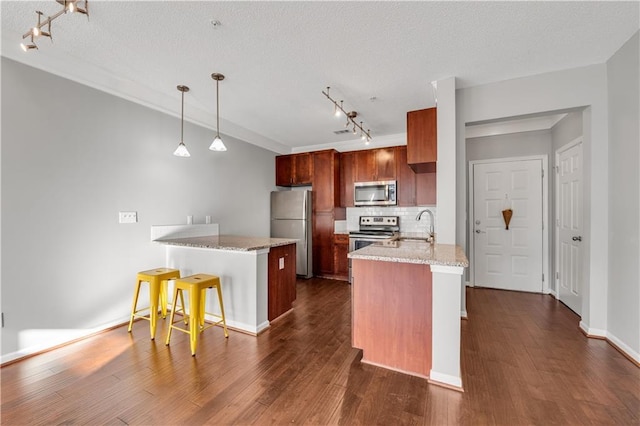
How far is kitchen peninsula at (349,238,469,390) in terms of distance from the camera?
1860 mm

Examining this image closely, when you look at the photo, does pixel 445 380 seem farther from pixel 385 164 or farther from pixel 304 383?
pixel 385 164

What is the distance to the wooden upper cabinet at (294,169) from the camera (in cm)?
529

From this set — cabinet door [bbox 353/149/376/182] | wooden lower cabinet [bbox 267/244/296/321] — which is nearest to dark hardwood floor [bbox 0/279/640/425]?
wooden lower cabinet [bbox 267/244/296/321]

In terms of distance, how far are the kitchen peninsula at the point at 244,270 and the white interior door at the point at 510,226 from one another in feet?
10.3

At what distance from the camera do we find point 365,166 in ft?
16.4

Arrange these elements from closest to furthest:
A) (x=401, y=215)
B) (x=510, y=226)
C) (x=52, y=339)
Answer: (x=52, y=339)
(x=510, y=226)
(x=401, y=215)

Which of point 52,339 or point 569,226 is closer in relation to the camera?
point 52,339

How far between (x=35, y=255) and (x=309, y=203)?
11.9 feet

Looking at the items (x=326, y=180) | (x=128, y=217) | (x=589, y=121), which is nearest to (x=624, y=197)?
(x=589, y=121)

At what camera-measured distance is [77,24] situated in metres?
2.05

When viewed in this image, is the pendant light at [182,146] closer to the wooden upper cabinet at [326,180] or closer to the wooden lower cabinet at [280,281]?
the wooden lower cabinet at [280,281]

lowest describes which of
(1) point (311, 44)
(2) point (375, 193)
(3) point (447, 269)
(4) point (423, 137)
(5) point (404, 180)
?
(3) point (447, 269)

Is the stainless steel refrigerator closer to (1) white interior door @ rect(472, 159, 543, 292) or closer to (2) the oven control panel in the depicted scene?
(2) the oven control panel

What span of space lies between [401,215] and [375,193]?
2.06ft
